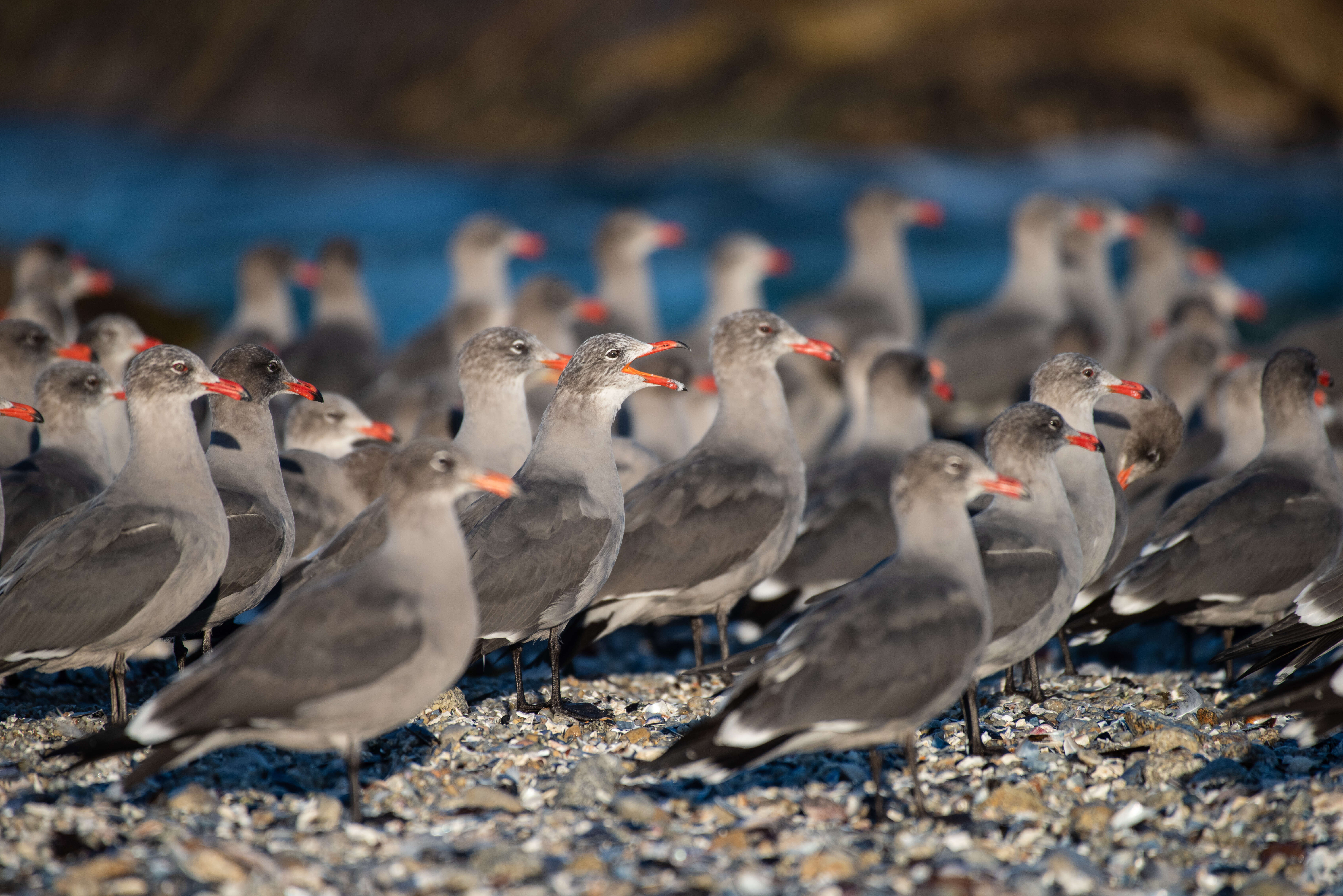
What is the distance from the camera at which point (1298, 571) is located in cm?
895

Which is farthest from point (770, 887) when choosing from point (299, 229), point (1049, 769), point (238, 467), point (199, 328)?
point (299, 229)

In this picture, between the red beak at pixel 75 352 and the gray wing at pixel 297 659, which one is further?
the red beak at pixel 75 352

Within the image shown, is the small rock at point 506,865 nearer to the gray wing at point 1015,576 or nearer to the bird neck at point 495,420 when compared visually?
the gray wing at point 1015,576

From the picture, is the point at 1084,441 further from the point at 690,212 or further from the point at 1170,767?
the point at 690,212

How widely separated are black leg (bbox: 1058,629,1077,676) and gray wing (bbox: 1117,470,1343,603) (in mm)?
600

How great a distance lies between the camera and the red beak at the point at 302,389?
8.96 m

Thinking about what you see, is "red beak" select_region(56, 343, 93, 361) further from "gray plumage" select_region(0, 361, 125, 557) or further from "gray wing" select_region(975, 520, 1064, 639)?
"gray wing" select_region(975, 520, 1064, 639)

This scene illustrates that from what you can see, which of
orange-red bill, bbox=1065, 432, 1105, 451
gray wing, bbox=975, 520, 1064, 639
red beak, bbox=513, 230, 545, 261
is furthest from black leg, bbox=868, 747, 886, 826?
red beak, bbox=513, 230, 545, 261

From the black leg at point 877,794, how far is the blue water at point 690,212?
21214 millimetres

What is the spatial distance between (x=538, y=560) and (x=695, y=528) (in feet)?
4.14

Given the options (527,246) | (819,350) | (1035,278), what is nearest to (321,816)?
(819,350)

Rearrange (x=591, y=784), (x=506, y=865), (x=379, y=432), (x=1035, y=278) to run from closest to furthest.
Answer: (x=506, y=865) → (x=591, y=784) → (x=379, y=432) → (x=1035, y=278)

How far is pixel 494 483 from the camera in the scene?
661cm

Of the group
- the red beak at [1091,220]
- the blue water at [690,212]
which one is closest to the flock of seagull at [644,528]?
the red beak at [1091,220]
